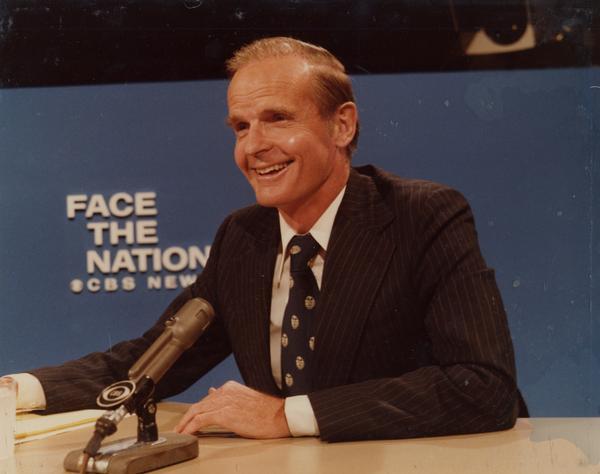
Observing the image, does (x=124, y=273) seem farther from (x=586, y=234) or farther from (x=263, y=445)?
(x=586, y=234)

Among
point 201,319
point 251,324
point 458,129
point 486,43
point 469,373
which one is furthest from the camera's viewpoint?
point 458,129

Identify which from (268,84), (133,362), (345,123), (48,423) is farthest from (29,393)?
(345,123)

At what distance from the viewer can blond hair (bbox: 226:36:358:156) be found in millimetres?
1990

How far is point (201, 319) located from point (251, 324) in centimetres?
60

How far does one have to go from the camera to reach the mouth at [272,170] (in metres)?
1.98

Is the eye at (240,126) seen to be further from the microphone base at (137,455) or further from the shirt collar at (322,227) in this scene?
the microphone base at (137,455)

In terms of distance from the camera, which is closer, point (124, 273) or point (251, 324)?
point (251, 324)

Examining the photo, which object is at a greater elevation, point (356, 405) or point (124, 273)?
point (124, 273)

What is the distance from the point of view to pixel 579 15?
2096 mm

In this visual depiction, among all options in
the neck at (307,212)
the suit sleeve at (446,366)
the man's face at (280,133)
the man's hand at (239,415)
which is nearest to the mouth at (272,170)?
the man's face at (280,133)

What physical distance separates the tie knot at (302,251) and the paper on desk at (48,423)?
0.58 m

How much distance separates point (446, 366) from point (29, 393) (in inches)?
37.3

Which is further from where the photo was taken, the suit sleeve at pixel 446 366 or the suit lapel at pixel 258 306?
the suit lapel at pixel 258 306

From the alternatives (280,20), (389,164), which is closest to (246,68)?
(280,20)
